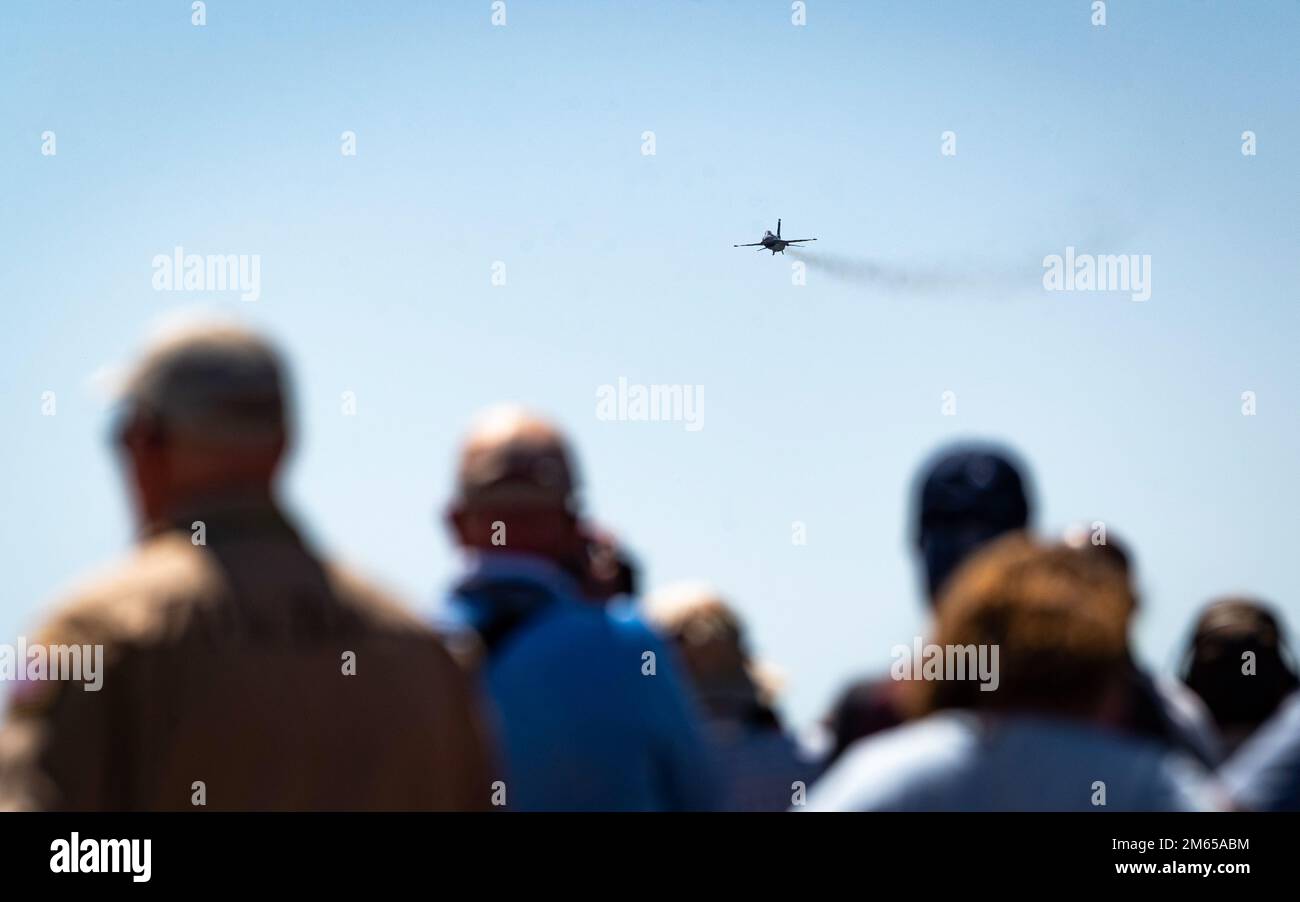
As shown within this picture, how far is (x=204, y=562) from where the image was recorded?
16.7 feet

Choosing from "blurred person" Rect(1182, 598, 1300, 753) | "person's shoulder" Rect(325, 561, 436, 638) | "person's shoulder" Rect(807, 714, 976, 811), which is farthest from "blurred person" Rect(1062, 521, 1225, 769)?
"person's shoulder" Rect(325, 561, 436, 638)

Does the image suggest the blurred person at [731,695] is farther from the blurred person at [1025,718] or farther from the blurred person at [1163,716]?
the blurred person at [1025,718]

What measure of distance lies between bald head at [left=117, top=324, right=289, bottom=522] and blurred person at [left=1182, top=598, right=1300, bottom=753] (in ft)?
16.4

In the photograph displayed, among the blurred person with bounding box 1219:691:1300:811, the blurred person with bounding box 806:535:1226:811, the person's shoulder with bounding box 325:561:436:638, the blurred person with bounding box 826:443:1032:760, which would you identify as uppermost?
the blurred person with bounding box 826:443:1032:760

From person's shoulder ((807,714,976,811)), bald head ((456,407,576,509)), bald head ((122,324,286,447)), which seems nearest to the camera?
person's shoulder ((807,714,976,811))

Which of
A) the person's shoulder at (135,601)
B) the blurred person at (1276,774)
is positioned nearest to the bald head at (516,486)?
the person's shoulder at (135,601)

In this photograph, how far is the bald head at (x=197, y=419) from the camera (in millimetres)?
5211

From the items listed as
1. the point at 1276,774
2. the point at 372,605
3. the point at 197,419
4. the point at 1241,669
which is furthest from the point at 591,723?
the point at 1241,669

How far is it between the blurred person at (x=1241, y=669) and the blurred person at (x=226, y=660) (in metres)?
4.39

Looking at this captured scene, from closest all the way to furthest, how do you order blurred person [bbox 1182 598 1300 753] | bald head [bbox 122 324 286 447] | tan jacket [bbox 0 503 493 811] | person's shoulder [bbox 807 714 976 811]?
tan jacket [bbox 0 503 493 811] < person's shoulder [bbox 807 714 976 811] < bald head [bbox 122 324 286 447] < blurred person [bbox 1182 598 1300 753]

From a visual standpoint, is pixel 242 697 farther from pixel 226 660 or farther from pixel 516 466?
pixel 516 466

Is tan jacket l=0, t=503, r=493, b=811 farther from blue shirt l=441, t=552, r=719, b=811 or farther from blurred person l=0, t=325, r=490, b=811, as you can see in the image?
blue shirt l=441, t=552, r=719, b=811

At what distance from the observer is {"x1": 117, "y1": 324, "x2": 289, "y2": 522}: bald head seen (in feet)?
17.1

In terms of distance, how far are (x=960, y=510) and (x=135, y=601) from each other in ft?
10.4
